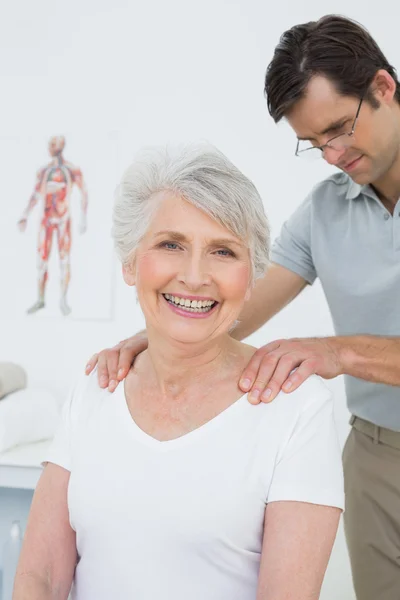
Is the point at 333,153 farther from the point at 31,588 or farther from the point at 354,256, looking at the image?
the point at 31,588

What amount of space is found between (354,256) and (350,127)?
0.35m

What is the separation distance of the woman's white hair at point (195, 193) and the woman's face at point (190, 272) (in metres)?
0.02

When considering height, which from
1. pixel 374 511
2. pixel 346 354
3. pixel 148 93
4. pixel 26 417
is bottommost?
pixel 374 511

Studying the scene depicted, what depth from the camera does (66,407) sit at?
4.83 feet

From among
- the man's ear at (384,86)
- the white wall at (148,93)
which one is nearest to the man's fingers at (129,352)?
the man's ear at (384,86)

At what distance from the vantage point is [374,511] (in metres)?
1.88

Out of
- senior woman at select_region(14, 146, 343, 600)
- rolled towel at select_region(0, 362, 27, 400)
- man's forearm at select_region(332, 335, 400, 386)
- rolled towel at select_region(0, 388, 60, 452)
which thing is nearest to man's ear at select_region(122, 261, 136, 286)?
senior woman at select_region(14, 146, 343, 600)

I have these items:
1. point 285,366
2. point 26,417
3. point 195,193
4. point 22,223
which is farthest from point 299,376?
point 22,223

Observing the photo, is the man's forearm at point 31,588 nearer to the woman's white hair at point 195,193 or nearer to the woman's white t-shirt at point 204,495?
the woman's white t-shirt at point 204,495

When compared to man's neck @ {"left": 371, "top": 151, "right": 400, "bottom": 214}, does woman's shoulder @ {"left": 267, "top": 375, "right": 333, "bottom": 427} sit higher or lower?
lower

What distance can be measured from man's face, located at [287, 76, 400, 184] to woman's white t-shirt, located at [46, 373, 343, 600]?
64 centimetres

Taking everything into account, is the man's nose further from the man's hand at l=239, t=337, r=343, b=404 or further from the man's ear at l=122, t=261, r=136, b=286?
the man's ear at l=122, t=261, r=136, b=286

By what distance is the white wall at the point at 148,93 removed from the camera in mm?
2695

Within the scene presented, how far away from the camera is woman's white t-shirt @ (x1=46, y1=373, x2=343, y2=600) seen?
1.23 m
